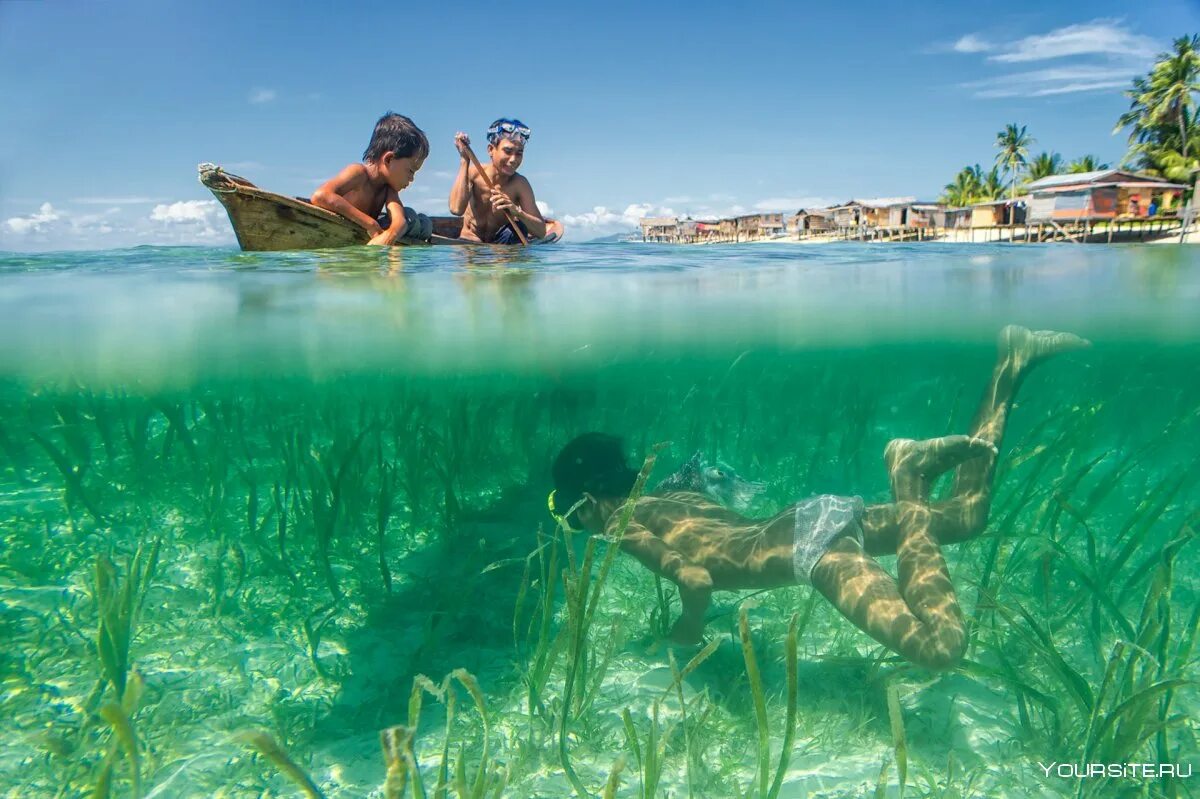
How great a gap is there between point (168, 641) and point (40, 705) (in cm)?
84

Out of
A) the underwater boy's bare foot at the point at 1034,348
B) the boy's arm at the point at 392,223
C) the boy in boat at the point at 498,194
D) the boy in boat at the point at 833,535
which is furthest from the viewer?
the boy in boat at the point at 498,194

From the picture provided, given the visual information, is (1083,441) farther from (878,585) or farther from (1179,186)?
(1179,186)

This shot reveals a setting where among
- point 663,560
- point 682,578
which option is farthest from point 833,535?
point 663,560

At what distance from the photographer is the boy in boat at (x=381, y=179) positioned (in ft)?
25.4

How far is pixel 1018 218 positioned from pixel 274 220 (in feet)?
176

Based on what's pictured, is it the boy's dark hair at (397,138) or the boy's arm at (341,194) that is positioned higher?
the boy's dark hair at (397,138)

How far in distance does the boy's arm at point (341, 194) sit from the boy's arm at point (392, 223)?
303 millimetres

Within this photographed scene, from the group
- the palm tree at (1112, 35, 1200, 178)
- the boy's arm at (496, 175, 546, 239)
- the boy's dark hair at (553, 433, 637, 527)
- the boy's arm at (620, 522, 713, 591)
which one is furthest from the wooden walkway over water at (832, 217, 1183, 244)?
the boy's arm at (620, 522, 713, 591)

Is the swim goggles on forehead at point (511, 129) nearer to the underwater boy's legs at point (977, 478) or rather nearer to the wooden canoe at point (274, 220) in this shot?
the wooden canoe at point (274, 220)

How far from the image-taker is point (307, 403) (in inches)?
448

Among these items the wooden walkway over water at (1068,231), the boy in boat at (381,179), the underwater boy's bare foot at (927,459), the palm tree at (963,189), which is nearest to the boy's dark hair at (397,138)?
the boy in boat at (381,179)

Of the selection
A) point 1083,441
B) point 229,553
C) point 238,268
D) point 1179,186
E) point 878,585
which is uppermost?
point 1179,186

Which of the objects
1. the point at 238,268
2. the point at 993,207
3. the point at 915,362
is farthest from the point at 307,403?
the point at 993,207

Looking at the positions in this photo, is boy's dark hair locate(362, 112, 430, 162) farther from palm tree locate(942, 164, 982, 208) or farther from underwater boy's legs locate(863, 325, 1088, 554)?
palm tree locate(942, 164, 982, 208)
